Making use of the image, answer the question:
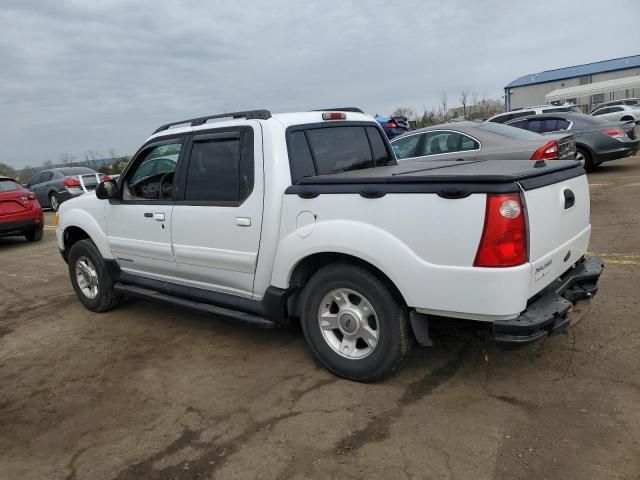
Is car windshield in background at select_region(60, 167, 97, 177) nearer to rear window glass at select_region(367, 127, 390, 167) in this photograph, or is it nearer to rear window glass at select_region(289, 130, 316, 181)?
rear window glass at select_region(367, 127, 390, 167)

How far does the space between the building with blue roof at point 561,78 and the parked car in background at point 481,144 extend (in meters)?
62.4

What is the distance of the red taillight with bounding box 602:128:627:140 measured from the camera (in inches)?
441

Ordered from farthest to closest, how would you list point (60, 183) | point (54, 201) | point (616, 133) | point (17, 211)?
point (54, 201) → point (60, 183) → point (616, 133) → point (17, 211)

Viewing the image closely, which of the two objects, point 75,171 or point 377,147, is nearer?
point 377,147

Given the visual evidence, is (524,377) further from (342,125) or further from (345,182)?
(342,125)

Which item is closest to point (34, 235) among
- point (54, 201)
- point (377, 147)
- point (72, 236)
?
point (54, 201)

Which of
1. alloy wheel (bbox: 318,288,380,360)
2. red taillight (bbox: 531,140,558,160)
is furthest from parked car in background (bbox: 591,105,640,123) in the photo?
alloy wheel (bbox: 318,288,380,360)

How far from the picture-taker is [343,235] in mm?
3311

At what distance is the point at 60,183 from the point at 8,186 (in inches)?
247

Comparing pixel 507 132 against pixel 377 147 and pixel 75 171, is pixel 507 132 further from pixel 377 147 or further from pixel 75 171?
pixel 75 171

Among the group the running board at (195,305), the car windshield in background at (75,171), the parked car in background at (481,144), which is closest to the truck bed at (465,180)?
the running board at (195,305)

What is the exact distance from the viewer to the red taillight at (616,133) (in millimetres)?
11211

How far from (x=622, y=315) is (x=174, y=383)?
361 cm

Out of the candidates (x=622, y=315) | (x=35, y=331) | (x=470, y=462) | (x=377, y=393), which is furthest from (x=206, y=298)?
(x=622, y=315)
